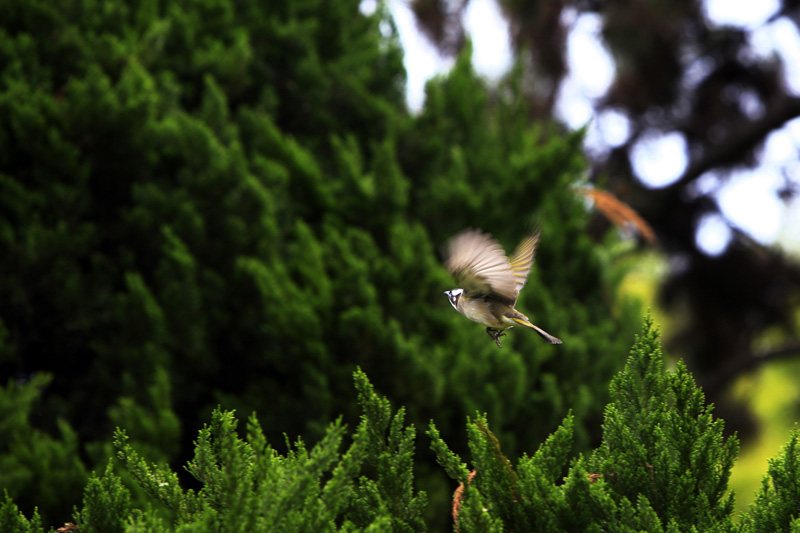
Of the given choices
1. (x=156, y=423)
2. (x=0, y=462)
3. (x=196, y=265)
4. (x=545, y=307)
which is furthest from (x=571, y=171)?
(x=0, y=462)

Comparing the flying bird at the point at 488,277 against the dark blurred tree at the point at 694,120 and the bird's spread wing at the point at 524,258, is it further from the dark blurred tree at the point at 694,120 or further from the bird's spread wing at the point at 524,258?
the dark blurred tree at the point at 694,120

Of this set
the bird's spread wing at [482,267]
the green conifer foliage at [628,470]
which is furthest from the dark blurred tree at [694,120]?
the green conifer foliage at [628,470]

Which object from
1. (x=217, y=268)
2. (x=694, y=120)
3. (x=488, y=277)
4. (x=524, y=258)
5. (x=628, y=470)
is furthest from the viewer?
(x=694, y=120)

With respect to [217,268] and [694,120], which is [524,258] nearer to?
[217,268]

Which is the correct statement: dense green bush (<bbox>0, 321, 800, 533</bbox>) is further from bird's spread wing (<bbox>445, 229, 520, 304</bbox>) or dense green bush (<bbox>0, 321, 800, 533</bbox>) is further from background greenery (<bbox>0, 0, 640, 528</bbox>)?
background greenery (<bbox>0, 0, 640, 528</bbox>)

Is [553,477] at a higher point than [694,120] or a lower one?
lower

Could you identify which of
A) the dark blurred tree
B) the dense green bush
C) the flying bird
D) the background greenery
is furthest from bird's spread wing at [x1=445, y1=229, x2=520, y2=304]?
the dark blurred tree

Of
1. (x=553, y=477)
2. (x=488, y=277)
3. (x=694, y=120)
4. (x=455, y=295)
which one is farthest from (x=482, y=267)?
(x=694, y=120)
